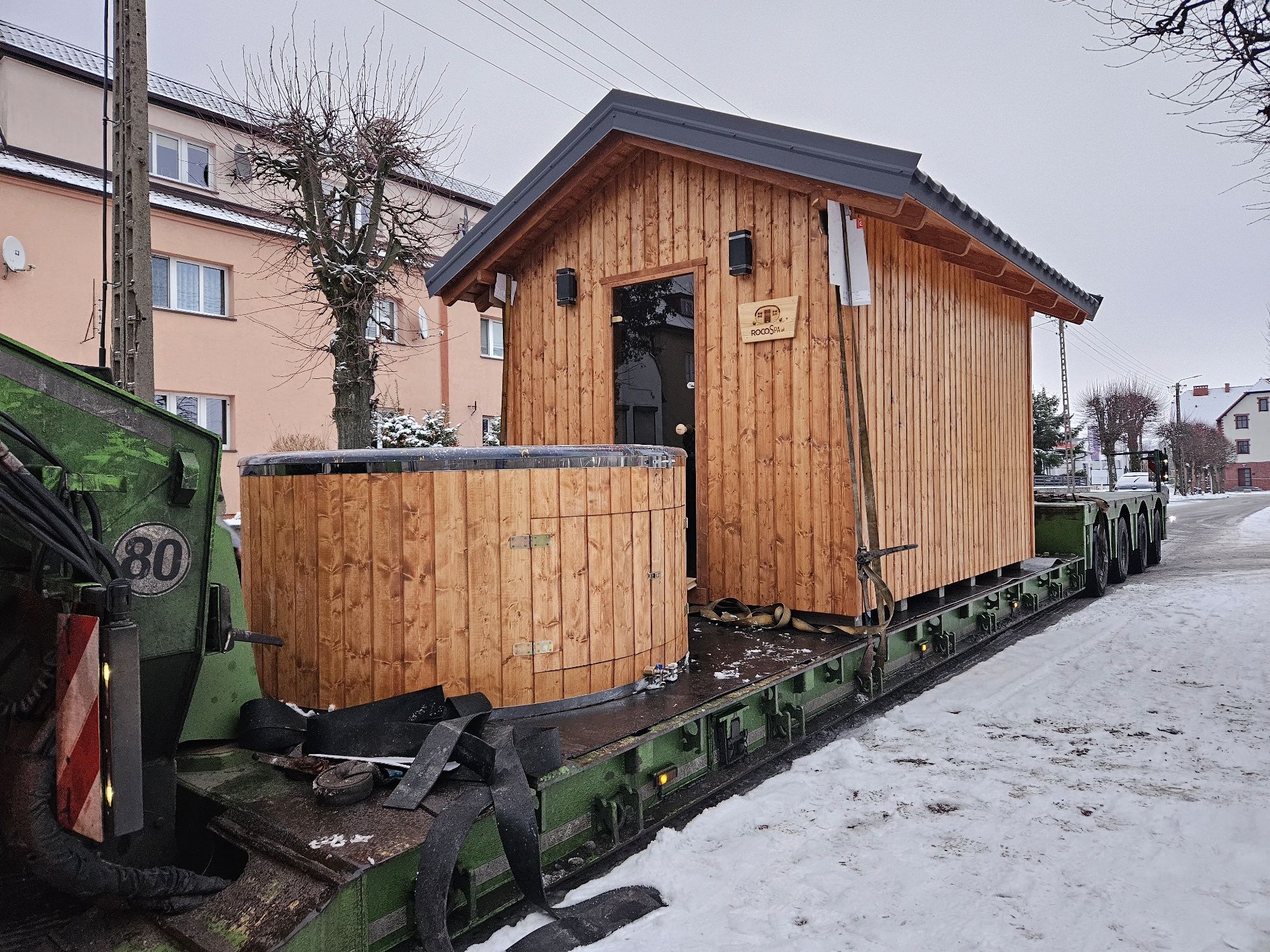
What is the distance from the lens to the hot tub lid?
3480 mm

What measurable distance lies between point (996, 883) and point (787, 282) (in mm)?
3841

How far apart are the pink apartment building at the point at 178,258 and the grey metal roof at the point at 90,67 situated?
1.4 inches

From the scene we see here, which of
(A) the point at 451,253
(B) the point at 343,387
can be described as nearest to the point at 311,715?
(A) the point at 451,253

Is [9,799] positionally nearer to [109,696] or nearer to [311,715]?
[109,696]

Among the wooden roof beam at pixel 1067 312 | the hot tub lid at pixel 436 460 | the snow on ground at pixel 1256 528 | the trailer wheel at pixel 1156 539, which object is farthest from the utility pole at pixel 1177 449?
the hot tub lid at pixel 436 460

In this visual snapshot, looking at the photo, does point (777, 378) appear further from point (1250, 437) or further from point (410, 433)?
point (1250, 437)

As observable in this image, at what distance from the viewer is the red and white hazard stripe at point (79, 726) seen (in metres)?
1.95

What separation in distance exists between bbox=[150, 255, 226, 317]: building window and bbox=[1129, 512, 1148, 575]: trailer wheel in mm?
15703

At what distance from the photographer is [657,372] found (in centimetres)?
636

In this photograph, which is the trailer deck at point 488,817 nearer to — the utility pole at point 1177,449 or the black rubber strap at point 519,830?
the black rubber strap at point 519,830

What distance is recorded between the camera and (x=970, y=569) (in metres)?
7.18

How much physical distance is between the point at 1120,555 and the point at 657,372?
8462 millimetres

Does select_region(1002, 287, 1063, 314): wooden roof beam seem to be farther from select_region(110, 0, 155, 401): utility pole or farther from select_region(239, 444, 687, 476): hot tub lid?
select_region(110, 0, 155, 401): utility pole

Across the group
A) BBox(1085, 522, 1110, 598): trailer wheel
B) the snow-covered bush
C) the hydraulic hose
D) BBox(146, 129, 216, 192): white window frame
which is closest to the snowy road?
the hydraulic hose
